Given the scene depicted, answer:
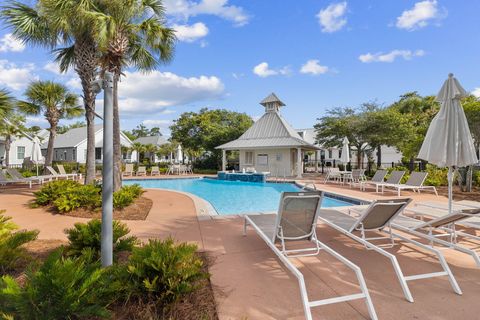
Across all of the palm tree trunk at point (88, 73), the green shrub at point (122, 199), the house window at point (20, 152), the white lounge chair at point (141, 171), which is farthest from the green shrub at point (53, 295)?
the house window at point (20, 152)

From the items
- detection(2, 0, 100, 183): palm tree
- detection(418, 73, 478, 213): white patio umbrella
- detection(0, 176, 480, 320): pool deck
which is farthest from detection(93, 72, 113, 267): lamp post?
detection(2, 0, 100, 183): palm tree

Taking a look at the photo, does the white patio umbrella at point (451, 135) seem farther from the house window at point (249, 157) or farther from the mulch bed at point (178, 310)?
the house window at point (249, 157)

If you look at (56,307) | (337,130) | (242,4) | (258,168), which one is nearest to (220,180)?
(258,168)

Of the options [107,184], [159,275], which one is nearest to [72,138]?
[107,184]

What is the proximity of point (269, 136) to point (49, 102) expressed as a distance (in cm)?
1603

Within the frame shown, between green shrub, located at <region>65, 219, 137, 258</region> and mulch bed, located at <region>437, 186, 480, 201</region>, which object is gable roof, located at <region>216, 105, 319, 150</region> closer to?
mulch bed, located at <region>437, 186, 480, 201</region>

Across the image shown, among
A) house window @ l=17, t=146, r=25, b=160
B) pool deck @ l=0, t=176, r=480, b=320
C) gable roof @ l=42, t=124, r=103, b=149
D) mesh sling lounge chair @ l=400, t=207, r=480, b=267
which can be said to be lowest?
pool deck @ l=0, t=176, r=480, b=320

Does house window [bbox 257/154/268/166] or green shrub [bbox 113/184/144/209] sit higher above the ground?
house window [bbox 257/154/268/166]

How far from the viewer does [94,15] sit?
26.1 feet

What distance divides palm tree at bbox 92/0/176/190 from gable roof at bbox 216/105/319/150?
41.7ft

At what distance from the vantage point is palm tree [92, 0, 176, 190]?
851 centimetres

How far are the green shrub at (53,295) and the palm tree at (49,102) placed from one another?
1730 centimetres

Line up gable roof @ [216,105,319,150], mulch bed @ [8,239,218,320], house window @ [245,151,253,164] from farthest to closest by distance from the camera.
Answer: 1. house window @ [245,151,253,164]
2. gable roof @ [216,105,319,150]
3. mulch bed @ [8,239,218,320]

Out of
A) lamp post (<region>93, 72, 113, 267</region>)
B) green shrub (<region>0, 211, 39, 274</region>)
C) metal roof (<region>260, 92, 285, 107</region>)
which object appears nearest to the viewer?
lamp post (<region>93, 72, 113, 267</region>)
